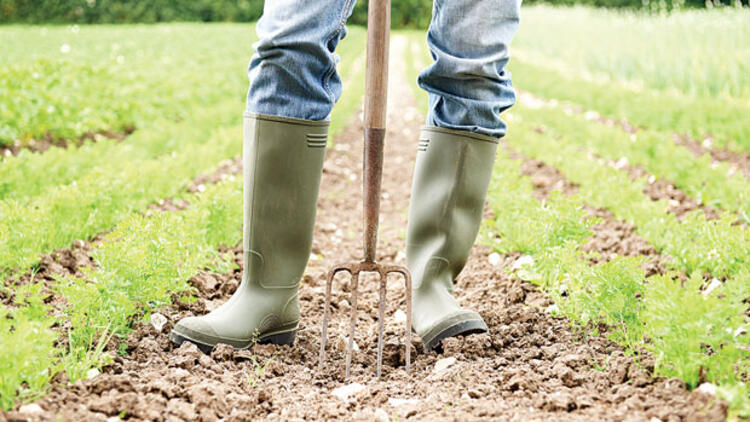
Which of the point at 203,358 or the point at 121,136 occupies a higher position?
the point at 203,358

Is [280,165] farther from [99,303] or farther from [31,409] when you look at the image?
[31,409]

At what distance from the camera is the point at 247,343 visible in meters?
2.12

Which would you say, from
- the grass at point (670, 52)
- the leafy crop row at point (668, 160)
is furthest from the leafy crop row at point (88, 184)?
the grass at point (670, 52)

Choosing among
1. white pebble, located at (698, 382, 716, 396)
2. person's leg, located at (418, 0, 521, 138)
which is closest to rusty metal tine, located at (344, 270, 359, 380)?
person's leg, located at (418, 0, 521, 138)

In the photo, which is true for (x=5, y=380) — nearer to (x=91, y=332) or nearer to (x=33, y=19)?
(x=91, y=332)

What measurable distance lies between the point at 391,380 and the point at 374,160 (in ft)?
2.06

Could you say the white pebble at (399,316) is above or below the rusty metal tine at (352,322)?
below

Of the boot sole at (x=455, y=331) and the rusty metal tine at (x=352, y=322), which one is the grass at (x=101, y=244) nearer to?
the rusty metal tine at (x=352, y=322)

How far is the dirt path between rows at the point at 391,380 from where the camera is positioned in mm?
1604

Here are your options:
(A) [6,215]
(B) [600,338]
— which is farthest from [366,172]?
(A) [6,215]

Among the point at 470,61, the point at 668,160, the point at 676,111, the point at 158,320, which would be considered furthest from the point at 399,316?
the point at 676,111

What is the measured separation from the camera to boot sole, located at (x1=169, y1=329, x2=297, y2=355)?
80.3 inches

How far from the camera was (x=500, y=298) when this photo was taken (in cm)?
267

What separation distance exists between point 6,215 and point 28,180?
1286 millimetres
